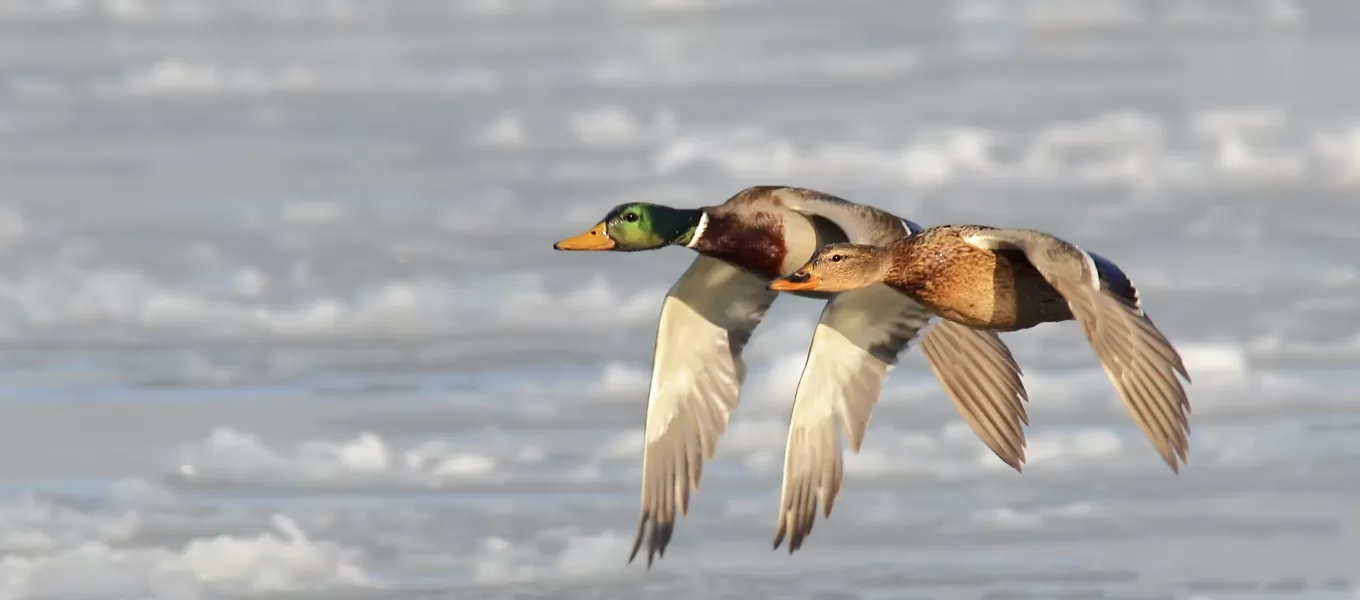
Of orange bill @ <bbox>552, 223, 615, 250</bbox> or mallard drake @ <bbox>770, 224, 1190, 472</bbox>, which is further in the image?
orange bill @ <bbox>552, 223, 615, 250</bbox>

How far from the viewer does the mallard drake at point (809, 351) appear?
18359mm

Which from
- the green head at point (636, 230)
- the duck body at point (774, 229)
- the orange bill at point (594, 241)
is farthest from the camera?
the orange bill at point (594, 241)

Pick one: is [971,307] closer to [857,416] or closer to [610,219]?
[857,416]

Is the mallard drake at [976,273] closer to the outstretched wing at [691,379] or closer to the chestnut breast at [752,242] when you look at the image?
the chestnut breast at [752,242]

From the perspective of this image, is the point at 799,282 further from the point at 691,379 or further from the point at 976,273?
the point at 691,379

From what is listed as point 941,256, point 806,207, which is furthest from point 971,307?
point 806,207

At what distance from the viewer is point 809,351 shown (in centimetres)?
1873

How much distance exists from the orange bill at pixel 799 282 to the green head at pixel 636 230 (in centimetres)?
172

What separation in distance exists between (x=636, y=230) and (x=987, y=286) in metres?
2.97

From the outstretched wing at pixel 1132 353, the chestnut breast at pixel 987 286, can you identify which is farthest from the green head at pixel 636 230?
the outstretched wing at pixel 1132 353

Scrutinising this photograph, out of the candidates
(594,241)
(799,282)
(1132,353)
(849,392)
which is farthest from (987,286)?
(594,241)

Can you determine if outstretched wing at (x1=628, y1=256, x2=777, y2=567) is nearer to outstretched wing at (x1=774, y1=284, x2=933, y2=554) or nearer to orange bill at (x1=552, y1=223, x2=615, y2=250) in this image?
orange bill at (x1=552, y1=223, x2=615, y2=250)

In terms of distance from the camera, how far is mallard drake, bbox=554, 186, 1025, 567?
18359 mm

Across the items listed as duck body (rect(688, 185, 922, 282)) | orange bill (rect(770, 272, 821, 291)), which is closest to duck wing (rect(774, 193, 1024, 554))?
duck body (rect(688, 185, 922, 282))
